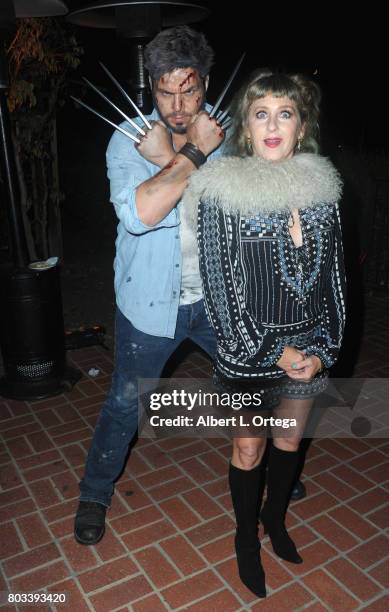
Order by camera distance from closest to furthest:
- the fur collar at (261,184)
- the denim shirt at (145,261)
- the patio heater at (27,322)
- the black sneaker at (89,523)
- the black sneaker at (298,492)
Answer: the fur collar at (261,184) → the denim shirt at (145,261) → the black sneaker at (89,523) → the black sneaker at (298,492) → the patio heater at (27,322)

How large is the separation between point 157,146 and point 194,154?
0.17 metres

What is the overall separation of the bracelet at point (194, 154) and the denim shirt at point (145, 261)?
26cm

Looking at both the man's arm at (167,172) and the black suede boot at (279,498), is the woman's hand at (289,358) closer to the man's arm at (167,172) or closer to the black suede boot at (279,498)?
the black suede boot at (279,498)

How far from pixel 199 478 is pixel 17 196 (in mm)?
2376

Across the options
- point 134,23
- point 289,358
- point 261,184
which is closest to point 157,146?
point 261,184

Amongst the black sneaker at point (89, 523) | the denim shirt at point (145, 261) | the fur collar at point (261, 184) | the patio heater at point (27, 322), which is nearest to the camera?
the fur collar at point (261, 184)

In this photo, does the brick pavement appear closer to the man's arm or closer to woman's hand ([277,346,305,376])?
woman's hand ([277,346,305,376])

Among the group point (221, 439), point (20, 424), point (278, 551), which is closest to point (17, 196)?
point (20, 424)

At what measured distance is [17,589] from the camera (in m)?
2.49

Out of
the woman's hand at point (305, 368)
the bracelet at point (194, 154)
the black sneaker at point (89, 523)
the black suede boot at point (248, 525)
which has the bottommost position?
the black sneaker at point (89, 523)

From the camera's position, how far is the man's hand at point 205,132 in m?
2.12

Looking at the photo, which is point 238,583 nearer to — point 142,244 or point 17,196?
point 142,244

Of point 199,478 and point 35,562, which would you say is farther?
point 199,478

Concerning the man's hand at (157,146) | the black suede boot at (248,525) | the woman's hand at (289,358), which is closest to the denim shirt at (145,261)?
the man's hand at (157,146)
